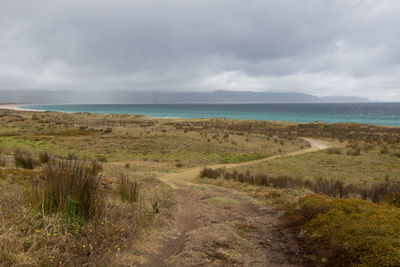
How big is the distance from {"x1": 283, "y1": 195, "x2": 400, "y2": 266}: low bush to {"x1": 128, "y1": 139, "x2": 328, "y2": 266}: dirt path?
34 cm

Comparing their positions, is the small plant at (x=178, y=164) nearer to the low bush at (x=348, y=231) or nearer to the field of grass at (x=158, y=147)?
the field of grass at (x=158, y=147)

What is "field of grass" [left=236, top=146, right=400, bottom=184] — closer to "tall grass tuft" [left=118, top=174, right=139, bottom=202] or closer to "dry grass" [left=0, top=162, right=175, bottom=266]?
"tall grass tuft" [left=118, top=174, right=139, bottom=202]

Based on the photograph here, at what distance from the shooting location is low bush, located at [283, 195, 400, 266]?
3213 millimetres

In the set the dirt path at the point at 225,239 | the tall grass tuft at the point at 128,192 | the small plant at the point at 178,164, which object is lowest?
the small plant at the point at 178,164

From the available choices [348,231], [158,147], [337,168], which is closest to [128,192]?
[348,231]

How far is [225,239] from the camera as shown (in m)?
4.61

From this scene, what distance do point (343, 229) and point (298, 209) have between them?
1.52 m

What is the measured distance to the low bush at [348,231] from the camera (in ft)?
10.5

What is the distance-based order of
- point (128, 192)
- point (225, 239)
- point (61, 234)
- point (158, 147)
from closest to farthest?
point (61, 234) → point (225, 239) → point (128, 192) → point (158, 147)

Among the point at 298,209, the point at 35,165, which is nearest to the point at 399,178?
the point at 298,209

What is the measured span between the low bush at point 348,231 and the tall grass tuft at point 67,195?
372 centimetres

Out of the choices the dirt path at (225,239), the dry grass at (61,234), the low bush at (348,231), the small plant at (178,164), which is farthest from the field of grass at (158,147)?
the low bush at (348,231)

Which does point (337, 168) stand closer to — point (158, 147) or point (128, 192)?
point (158, 147)

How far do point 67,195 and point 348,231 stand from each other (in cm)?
462
